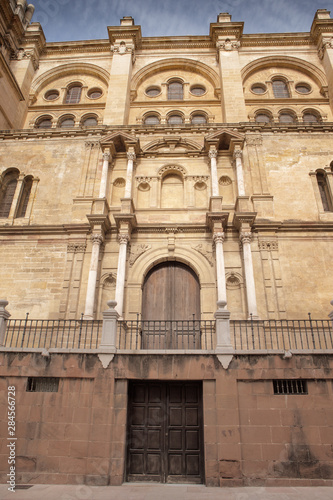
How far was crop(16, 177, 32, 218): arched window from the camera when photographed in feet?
52.0

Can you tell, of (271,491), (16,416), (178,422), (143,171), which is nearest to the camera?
(271,491)

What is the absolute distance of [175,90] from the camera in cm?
2225

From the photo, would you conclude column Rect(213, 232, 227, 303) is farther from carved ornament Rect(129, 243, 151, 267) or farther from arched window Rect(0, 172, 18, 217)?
arched window Rect(0, 172, 18, 217)

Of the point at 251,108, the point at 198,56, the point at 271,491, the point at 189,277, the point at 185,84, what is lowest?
the point at 271,491

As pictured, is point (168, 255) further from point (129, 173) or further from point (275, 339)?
point (275, 339)

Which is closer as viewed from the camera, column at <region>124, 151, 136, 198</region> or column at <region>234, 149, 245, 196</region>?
column at <region>234, 149, 245, 196</region>

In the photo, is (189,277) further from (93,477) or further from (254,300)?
(93,477)

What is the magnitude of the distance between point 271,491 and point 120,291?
24.8 feet

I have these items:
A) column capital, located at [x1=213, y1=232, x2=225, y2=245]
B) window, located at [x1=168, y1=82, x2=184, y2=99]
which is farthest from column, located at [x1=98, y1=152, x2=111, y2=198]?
window, located at [x1=168, y1=82, x2=184, y2=99]

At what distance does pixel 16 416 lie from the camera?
8664 millimetres

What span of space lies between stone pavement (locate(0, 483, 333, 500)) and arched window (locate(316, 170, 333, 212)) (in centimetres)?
1071

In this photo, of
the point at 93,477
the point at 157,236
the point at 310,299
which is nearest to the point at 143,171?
the point at 157,236

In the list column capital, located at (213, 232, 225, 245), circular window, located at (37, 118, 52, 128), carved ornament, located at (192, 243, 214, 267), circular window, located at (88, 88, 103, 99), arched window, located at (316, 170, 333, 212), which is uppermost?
circular window, located at (88, 88, 103, 99)

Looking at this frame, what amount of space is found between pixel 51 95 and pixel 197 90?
920 cm
